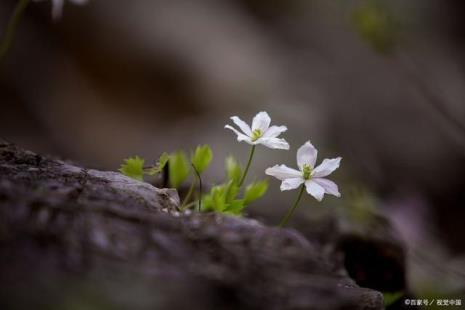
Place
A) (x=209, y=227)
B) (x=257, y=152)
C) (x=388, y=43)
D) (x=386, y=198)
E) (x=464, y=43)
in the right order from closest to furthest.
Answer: (x=209, y=227), (x=388, y=43), (x=386, y=198), (x=257, y=152), (x=464, y=43)

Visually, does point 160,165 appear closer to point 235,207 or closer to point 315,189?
point 235,207

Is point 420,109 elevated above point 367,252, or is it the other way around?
point 420,109

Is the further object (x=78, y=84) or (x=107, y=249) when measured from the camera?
(x=78, y=84)

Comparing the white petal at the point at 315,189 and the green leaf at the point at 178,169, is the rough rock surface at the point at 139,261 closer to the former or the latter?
the white petal at the point at 315,189

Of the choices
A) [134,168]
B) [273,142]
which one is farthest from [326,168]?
[134,168]

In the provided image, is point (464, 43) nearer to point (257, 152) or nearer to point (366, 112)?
point (366, 112)

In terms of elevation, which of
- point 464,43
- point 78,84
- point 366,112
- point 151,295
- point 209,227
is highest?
point 464,43

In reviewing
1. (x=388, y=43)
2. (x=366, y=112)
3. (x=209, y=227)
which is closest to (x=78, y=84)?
(x=366, y=112)

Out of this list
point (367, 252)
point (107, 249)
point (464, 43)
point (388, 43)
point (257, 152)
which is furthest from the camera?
point (464, 43)

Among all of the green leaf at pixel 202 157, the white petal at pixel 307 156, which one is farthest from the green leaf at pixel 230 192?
the white petal at pixel 307 156
